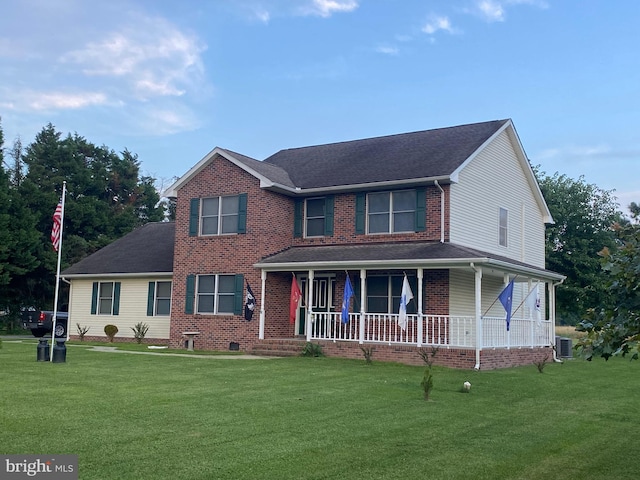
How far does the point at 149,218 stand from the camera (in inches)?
1961

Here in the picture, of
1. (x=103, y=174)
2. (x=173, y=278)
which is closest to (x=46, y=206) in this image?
(x=103, y=174)

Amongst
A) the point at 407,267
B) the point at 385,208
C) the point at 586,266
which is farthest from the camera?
the point at 586,266

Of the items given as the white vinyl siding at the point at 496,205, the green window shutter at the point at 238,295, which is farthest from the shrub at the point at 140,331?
the white vinyl siding at the point at 496,205

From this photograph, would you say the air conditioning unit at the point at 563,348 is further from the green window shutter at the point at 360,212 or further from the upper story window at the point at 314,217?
the upper story window at the point at 314,217

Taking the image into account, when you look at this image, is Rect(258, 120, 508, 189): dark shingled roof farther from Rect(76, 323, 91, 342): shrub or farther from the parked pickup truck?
the parked pickup truck

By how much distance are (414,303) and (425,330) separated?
2.79 feet

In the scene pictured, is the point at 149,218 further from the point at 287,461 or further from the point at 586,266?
the point at 287,461

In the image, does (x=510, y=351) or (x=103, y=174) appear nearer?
(x=510, y=351)

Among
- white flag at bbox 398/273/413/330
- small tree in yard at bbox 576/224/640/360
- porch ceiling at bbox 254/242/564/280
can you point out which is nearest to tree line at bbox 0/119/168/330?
porch ceiling at bbox 254/242/564/280

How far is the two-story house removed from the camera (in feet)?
62.8

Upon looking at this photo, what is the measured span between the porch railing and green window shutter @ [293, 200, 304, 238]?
297 centimetres

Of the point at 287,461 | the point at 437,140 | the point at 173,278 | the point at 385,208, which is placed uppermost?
the point at 437,140

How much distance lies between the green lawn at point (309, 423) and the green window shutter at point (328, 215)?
7.26 m

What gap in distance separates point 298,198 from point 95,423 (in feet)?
49.2
